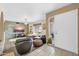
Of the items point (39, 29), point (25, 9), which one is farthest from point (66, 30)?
point (25, 9)

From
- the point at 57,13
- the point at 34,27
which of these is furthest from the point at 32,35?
the point at 57,13

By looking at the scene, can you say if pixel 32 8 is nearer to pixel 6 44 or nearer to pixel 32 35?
pixel 32 35

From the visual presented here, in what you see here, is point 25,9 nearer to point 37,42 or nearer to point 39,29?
point 39,29

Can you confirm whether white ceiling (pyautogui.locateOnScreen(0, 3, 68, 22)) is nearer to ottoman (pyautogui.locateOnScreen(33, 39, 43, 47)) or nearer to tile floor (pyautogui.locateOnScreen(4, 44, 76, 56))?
ottoman (pyautogui.locateOnScreen(33, 39, 43, 47))

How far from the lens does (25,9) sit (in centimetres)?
207

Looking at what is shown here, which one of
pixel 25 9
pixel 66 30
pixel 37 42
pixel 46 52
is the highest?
pixel 25 9

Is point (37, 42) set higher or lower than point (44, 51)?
higher

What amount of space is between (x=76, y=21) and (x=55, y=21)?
1.40 ft

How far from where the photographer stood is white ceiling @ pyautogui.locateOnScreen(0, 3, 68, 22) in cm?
204

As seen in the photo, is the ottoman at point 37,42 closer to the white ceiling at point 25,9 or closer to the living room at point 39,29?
the living room at point 39,29

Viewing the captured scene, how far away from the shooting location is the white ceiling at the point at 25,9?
2035 millimetres

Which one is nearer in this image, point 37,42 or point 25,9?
point 25,9

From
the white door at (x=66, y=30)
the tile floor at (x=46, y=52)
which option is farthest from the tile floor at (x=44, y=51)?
the white door at (x=66, y=30)

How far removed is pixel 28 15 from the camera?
83.5 inches
